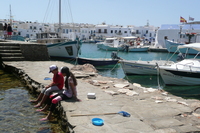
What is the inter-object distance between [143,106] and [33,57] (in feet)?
32.0

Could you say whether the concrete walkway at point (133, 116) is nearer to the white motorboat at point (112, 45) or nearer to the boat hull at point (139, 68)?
the boat hull at point (139, 68)

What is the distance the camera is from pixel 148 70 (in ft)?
54.2

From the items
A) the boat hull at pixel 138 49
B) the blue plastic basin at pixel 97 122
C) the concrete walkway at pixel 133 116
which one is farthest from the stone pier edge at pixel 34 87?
the boat hull at pixel 138 49

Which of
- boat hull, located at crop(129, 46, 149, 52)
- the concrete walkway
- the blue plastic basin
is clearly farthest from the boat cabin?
boat hull, located at crop(129, 46, 149, 52)

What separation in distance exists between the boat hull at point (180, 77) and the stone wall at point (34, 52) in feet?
26.0

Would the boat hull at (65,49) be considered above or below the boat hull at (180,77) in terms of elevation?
above

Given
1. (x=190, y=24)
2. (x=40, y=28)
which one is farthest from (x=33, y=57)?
(x=40, y=28)

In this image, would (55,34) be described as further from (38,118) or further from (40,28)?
(40,28)

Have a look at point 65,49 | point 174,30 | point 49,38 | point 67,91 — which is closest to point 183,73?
point 67,91

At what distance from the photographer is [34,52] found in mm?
13906

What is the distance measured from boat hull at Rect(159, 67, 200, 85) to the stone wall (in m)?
7.93

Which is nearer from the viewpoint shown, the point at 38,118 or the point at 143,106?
the point at 38,118

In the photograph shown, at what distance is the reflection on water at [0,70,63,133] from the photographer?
16.5ft

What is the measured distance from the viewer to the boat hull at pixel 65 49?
22195 millimetres
